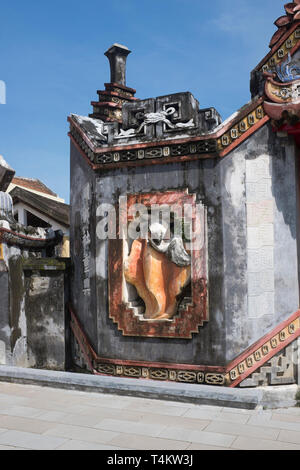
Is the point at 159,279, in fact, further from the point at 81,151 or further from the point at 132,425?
the point at 132,425

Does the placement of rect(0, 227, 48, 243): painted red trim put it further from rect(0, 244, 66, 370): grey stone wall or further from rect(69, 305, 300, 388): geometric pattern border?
rect(69, 305, 300, 388): geometric pattern border

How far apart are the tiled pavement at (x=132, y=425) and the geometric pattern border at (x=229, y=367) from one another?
1.17m

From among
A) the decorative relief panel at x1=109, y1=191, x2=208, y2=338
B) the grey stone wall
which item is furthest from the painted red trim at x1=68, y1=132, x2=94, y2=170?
the grey stone wall

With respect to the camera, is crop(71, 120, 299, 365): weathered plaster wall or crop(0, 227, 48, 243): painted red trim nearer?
crop(71, 120, 299, 365): weathered plaster wall

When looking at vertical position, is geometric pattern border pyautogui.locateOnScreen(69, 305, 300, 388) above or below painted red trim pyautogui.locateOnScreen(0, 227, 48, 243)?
below

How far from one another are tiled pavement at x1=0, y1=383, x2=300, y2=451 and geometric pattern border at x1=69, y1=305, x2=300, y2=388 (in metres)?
1.17

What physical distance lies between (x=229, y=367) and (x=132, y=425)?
258 centimetres

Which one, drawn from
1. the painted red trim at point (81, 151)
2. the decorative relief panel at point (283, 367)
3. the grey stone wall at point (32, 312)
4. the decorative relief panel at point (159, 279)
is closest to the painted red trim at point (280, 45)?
the decorative relief panel at point (159, 279)

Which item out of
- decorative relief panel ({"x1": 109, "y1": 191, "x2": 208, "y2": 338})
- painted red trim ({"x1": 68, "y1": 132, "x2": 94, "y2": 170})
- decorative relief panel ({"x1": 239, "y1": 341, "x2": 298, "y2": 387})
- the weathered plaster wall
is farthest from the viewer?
painted red trim ({"x1": 68, "y1": 132, "x2": 94, "y2": 170})

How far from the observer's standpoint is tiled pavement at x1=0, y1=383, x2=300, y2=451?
459 centimetres

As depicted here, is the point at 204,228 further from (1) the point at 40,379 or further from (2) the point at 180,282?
(1) the point at 40,379

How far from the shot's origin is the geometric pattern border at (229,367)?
23.7 ft

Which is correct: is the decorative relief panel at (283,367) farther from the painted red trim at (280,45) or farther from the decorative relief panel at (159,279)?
the painted red trim at (280,45)

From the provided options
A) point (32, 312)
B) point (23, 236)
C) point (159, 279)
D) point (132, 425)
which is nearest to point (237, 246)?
point (159, 279)
